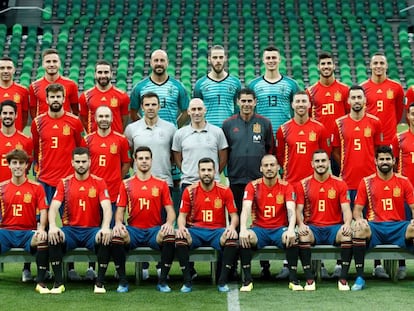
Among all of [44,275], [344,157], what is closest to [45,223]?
[44,275]

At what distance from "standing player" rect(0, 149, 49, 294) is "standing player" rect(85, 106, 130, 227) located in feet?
2.15

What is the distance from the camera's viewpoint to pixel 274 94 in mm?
9219

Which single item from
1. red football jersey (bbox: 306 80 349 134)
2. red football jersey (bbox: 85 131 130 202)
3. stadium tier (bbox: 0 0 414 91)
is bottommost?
red football jersey (bbox: 85 131 130 202)

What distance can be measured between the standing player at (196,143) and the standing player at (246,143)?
11 centimetres

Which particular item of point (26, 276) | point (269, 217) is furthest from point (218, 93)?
point (26, 276)

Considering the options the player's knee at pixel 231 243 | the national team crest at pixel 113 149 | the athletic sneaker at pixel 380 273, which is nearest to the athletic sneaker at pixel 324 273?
the athletic sneaker at pixel 380 273

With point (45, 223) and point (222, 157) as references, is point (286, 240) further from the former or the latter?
point (45, 223)

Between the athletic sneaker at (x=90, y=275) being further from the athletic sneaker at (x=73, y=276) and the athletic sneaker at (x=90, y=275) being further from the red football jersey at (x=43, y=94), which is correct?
the red football jersey at (x=43, y=94)

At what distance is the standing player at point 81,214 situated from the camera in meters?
8.10

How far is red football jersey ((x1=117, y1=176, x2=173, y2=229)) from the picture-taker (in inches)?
331

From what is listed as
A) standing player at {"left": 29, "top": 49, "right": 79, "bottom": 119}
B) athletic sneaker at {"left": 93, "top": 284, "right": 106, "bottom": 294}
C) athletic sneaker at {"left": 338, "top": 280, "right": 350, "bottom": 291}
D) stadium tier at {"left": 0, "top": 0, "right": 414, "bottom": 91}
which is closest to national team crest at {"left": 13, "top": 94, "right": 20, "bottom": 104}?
standing player at {"left": 29, "top": 49, "right": 79, "bottom": 119}

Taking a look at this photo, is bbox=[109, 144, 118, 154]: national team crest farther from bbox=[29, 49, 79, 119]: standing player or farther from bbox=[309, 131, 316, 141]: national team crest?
bbox=[309, 131, 316, 141]: national team crest

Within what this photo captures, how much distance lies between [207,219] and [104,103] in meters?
1.69

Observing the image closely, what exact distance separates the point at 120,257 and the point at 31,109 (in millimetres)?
2235
